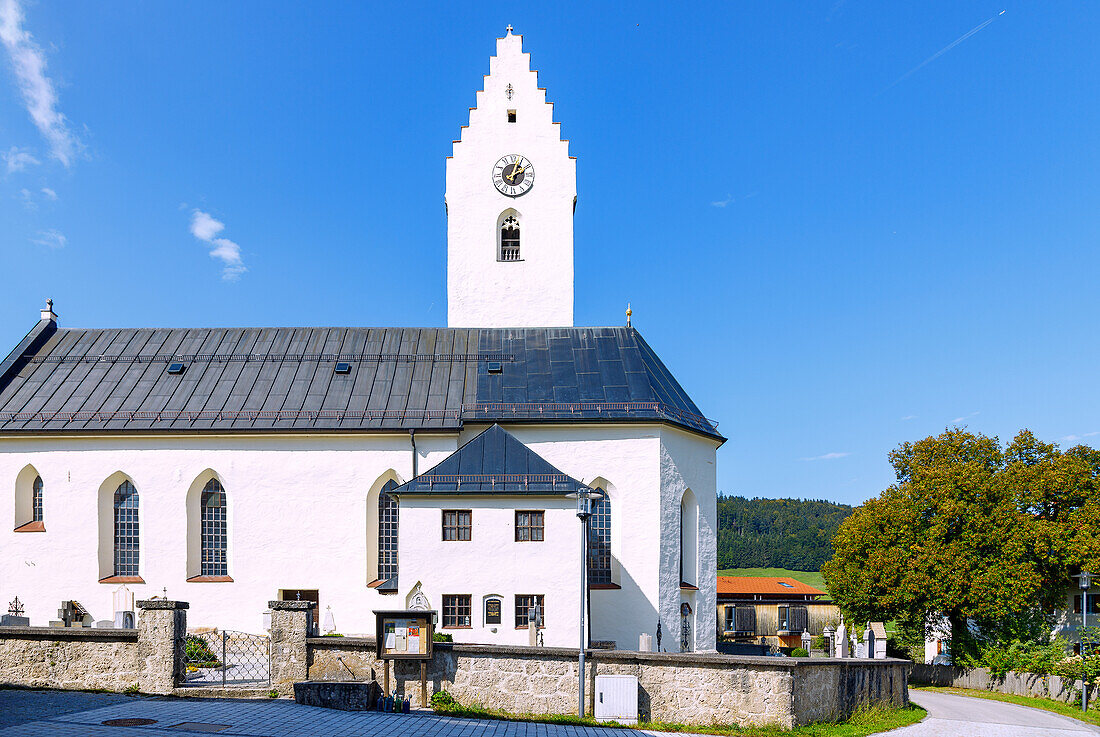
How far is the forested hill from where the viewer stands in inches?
4281

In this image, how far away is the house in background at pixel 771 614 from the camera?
162ft

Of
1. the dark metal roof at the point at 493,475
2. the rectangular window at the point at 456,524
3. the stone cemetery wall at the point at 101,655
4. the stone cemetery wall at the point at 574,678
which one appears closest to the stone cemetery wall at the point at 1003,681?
the stone cemetery wall at the point at 574,678

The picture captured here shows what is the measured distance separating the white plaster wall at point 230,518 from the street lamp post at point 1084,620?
80.4 ft

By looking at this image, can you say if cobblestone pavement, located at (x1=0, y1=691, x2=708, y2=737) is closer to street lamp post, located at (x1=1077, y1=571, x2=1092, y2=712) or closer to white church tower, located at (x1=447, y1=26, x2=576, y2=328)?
white church tower, located at (x1=447, y1=26, x2=576, y2=328)

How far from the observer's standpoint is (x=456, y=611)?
75.9 feet

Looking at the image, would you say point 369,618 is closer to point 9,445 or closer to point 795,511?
point 9,445

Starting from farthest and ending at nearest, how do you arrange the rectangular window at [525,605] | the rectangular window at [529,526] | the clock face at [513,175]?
the clock face at [513,175], the rectangular window at [529,526], the rectangular window at [525,605]

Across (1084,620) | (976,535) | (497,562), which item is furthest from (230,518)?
(1084,620)

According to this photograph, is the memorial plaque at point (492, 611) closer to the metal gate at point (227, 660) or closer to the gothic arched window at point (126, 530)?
the metal gate at point (227, 660)

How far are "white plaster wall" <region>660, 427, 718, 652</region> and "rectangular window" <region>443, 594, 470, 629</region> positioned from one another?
22.6 feet

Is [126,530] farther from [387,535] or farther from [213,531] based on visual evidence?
[387,535]

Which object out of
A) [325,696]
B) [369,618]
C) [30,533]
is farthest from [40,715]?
[30,533]

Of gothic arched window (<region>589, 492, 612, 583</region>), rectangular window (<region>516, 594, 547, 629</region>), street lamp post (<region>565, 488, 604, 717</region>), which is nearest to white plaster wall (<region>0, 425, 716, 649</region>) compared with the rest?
gothic arched window (<region>589, 492, 612, 583</region>)

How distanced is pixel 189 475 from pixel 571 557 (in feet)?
45.4
